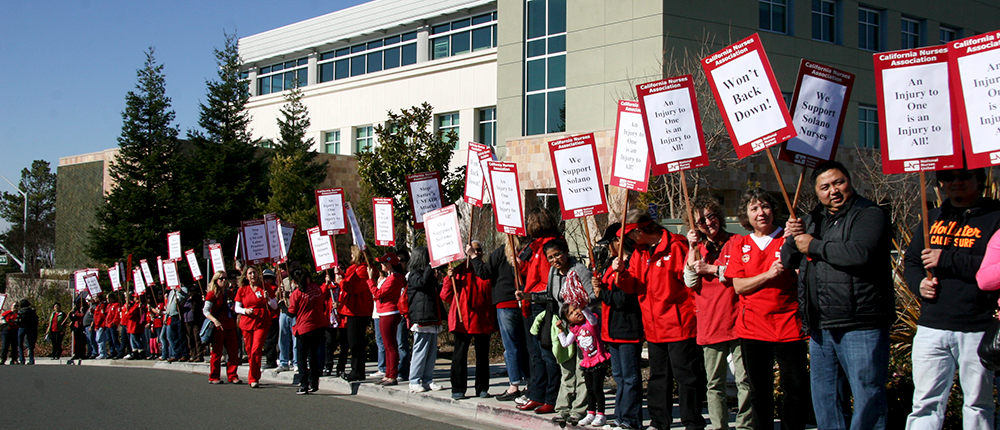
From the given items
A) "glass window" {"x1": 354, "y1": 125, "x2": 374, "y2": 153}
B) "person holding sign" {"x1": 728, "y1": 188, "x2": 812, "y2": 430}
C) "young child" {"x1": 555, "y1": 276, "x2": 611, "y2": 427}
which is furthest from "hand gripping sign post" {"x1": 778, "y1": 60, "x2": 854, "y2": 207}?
"glass window" {"x1": 354, "y1": 125, "x2": 374, "y2": 153}

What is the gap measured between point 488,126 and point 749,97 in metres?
33.1

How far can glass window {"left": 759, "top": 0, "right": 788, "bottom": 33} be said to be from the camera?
28.0 m

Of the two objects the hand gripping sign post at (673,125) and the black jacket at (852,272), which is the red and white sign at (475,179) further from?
the black jacket at (852,272)

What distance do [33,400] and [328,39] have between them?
3838 centimetres

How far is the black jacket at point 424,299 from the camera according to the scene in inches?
394

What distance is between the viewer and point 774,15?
28.2 meters

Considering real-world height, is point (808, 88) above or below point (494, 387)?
above

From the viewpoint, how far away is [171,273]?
709 inches

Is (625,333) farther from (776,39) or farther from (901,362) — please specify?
(776,39)

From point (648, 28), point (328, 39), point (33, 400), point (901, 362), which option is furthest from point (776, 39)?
point (328, 39)

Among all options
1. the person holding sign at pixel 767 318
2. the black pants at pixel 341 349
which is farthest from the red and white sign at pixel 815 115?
the black pants at pixel 341 349

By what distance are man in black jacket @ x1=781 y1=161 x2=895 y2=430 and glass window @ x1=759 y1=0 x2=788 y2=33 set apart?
24.5 metres

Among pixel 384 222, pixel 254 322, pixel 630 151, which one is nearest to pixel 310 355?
pixel 254 322

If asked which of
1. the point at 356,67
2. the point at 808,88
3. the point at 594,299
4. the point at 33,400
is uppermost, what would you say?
the point at 356,67
